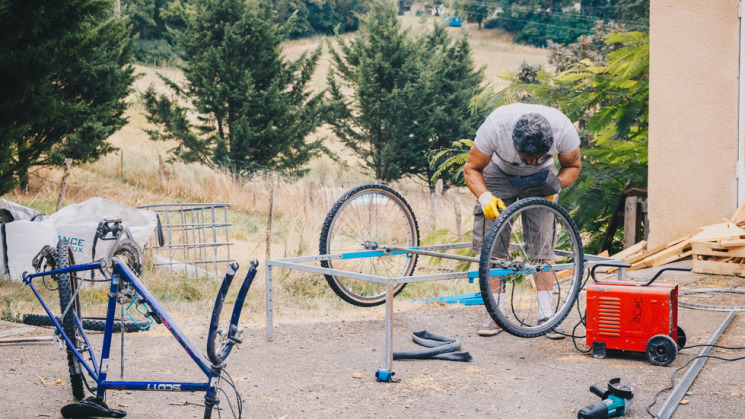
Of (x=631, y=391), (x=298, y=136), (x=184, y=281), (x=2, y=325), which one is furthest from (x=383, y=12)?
(x=631, y=391)

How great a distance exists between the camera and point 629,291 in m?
4.53

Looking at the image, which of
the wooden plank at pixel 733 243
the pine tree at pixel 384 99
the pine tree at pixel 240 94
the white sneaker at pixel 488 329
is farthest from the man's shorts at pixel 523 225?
Result: the pine tree at pixel 384 99

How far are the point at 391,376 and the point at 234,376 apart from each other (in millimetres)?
934

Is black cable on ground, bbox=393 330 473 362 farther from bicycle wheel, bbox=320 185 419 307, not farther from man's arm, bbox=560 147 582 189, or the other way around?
man's arm, bbox=560 147 582 189

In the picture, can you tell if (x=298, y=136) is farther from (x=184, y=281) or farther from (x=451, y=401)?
(x=451, y=401)

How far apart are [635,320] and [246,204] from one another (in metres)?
13.7

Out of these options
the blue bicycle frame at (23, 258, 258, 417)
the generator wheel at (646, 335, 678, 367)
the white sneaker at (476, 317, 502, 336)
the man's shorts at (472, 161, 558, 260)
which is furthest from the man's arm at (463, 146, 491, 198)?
the blue bicycle frame at (23, 258, 258, 417)

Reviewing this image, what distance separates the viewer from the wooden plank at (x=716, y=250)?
704 centimetres

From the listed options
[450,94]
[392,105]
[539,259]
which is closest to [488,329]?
[539,259]

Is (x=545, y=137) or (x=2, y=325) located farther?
(x=2, y=325)

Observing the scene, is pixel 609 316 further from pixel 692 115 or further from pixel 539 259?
pixel 692 115

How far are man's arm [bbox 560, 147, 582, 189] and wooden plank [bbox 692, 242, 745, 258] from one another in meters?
2.68

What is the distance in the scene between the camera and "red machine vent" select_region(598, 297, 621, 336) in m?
4.56

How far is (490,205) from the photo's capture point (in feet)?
16.0
